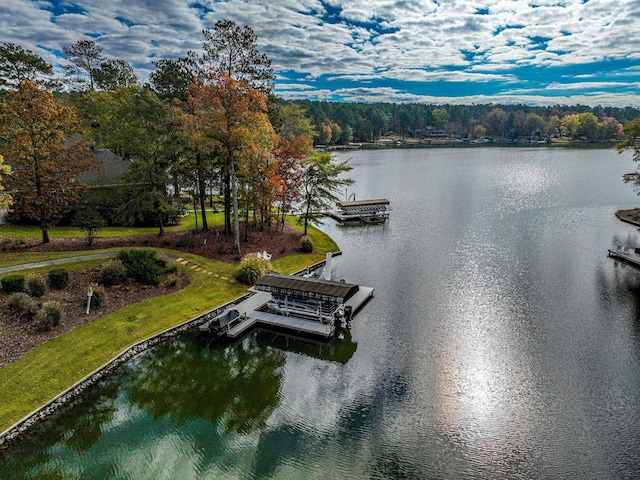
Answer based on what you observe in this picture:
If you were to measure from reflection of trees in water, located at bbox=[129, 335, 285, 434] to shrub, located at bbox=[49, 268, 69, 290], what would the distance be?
25.8 feet

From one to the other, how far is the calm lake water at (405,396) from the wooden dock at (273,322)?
2.56 ft

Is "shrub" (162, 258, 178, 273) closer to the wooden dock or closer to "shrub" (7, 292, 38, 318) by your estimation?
the wooden dock

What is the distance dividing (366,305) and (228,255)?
41.7ft

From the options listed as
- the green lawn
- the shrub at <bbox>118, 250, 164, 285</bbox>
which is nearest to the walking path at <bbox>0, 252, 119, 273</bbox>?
the green lawn

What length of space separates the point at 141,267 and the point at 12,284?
6.75 m

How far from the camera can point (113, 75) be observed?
61875 millimetres

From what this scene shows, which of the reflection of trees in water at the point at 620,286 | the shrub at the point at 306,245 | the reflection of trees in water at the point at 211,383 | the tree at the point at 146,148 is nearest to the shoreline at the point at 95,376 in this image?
the reflection of trees in water at the point at 211,383

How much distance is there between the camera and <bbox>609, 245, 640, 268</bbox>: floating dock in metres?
32.4

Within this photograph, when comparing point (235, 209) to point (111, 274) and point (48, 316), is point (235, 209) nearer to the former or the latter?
point (111, 274)

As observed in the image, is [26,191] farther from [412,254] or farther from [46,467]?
[412,254]

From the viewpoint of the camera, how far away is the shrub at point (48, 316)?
1967 centimetres

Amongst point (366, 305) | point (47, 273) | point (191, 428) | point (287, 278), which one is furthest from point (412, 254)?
point (47, 273)

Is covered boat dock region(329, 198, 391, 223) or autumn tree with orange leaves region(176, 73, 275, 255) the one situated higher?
autumn tree with orange leaves region(176, 73, 275, 255)

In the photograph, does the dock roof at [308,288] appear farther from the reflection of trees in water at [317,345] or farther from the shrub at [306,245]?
the shrub at [306,245]
